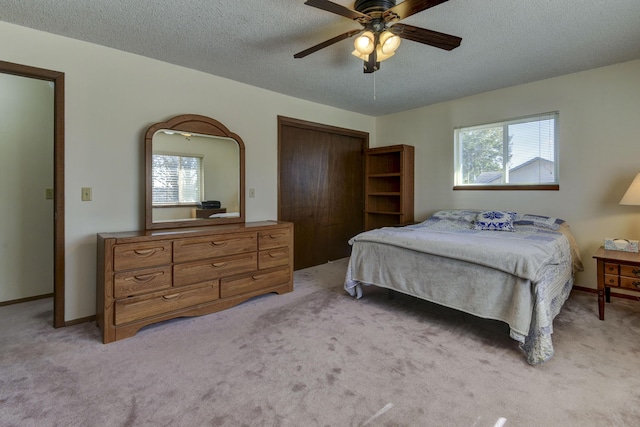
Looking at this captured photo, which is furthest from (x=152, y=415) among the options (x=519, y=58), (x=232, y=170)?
(x=519, y=58)

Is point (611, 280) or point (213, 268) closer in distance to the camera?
point (611, 280)

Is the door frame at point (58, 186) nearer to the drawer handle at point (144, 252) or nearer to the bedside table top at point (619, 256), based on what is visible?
the drawer handle at point (144, 252)

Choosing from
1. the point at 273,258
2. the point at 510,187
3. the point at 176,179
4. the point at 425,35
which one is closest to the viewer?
the point at 425,35

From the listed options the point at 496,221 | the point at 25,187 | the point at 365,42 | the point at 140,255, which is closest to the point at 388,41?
the point at 365,42

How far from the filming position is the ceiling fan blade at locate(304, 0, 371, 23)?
1663 millimetres

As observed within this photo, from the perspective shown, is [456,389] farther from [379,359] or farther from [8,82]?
[8,82]

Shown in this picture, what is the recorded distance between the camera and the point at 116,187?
274 centimetres

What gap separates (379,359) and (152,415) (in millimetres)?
1311

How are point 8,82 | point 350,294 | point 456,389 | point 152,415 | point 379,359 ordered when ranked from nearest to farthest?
point 152,415 → point 456,389 → point 379,359 → point 8,82 → point 350,294

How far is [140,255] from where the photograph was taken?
235 cm

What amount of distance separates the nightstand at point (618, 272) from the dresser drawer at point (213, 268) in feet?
9.79

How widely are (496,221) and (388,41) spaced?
7.42 ft

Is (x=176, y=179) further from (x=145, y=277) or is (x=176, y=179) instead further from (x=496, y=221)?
(x=496, y=221)

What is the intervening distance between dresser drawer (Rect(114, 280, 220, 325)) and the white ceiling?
206cm
